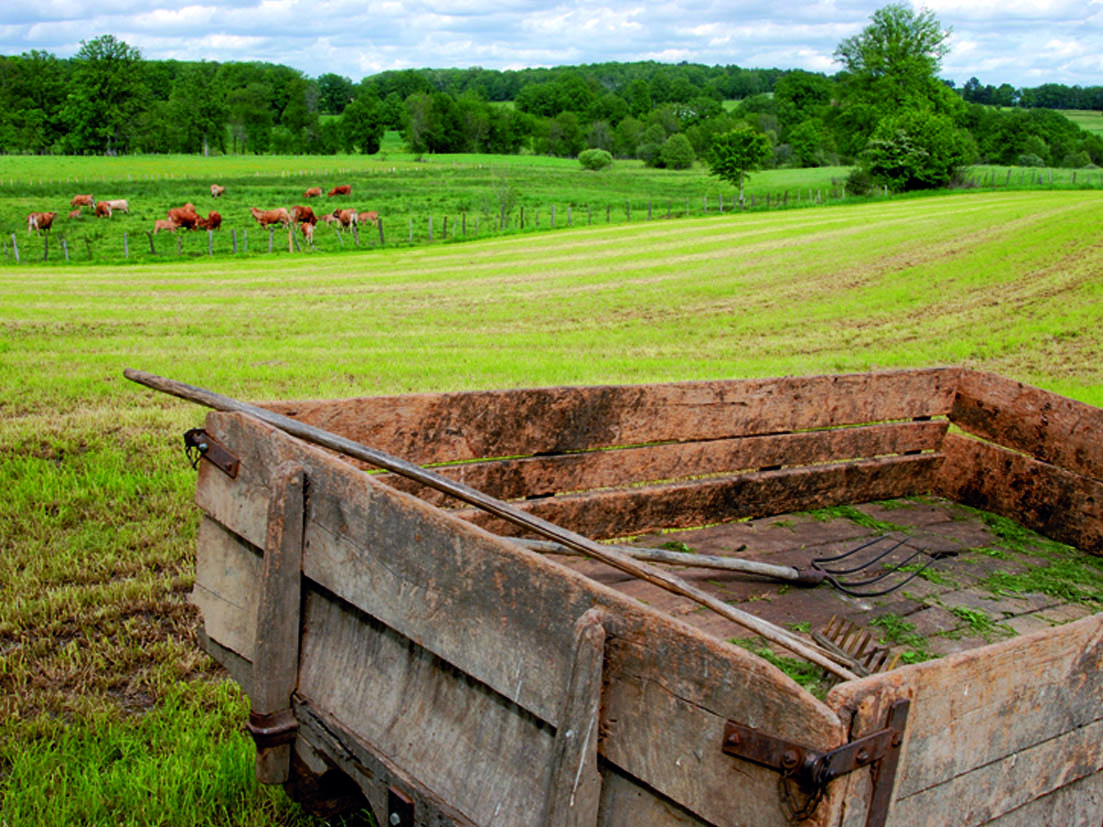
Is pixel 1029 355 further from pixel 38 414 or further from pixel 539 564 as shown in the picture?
pixel 539 564

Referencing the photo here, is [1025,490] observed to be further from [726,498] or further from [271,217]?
[271,217]

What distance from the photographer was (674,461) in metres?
4.80

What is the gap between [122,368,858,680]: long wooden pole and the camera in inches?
84.4

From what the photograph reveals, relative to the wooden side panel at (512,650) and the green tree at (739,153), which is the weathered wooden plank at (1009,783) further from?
the green tree at (739,153)

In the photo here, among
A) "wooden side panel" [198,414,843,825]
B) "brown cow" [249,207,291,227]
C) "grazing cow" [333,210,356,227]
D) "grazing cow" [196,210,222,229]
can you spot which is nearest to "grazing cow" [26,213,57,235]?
"grazing cow" [196,210,222,229]

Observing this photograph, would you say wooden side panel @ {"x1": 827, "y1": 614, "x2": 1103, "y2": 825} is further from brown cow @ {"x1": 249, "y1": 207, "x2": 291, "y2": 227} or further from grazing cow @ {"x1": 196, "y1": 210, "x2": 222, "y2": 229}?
grazing cow @ {"x1": 196, "y1": 210, "x2": 222, "y2": 229}

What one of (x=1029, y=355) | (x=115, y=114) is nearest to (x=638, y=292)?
(x=1029, y=355)

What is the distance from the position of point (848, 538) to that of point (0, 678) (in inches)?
150

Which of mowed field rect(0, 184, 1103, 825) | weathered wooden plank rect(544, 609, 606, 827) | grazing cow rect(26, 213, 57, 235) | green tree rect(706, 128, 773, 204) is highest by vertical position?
green tree rect(706, 128, 773, 204)

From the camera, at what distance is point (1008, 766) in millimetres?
2068

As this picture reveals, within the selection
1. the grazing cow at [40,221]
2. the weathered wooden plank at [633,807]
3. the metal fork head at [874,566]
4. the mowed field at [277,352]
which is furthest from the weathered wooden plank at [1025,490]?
the grazing cow at [40,221]

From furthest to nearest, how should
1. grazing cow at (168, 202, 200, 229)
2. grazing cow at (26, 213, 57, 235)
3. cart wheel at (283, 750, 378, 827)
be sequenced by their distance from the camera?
grazing cow at (168, 202, 200, 229)
grazing cow at (26, 213, 57, 235)
cart wheel at (283, 750, 378, 827)

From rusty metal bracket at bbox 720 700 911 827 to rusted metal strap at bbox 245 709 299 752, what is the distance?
1399 mm

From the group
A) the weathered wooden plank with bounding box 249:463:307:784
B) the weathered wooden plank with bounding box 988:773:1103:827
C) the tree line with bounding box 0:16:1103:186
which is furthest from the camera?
the tree line with bounding box 0:16:1103:186
